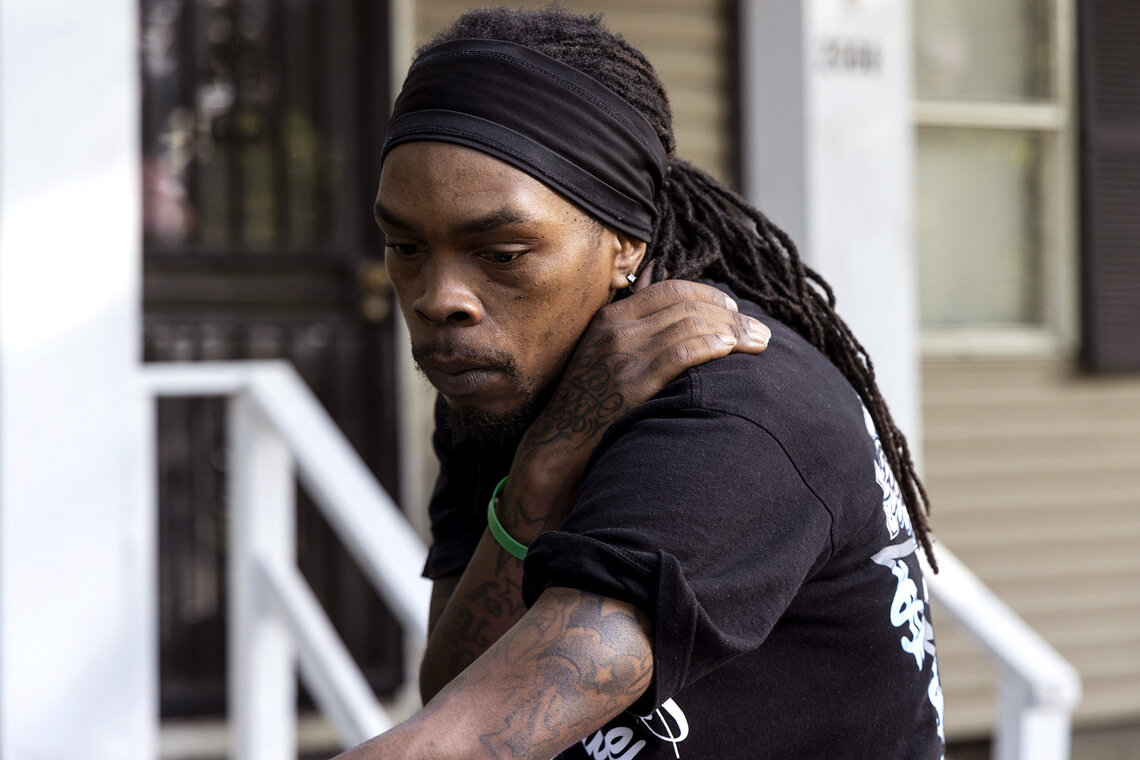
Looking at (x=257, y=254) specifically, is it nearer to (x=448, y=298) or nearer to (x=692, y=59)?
(x=692, y=59)

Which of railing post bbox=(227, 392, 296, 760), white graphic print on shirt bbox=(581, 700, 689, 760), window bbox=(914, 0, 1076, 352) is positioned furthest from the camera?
window bbox=(914, 0, 1076, 352)

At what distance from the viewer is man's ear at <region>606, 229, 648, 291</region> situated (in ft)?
5.06

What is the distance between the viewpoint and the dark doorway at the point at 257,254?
14.1 feet

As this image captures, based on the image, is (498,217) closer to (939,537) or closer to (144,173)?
(144,173)

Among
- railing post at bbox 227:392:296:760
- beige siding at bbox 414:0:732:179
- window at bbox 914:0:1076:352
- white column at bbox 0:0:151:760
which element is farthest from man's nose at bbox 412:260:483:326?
window at bbox 914:0:1076:352

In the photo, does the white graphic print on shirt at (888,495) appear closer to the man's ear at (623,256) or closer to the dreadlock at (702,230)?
the dreadlock at (702,230)

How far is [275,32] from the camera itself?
14.4 ft

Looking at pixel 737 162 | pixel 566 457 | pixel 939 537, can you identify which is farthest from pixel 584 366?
pixel 939 537

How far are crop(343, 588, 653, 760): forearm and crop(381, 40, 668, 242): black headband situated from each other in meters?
0.50

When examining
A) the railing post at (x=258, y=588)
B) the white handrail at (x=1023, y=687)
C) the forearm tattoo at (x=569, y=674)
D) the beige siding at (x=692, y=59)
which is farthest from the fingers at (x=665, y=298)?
the beige siding at (x=692, y=59)

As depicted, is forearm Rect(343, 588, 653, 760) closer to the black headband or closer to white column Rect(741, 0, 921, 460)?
the black headband

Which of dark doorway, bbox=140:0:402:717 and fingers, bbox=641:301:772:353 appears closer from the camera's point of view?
fingers, bbox=641:301:772:353

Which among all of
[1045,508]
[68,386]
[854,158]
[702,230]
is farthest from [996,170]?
[702,230]

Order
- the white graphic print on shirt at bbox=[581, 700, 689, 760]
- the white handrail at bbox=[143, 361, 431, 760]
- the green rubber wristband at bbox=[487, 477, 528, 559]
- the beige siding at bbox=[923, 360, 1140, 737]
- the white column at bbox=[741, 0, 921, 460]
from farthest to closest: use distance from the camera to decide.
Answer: the beige siding at bbox=[923, 360, 1140, 737] → the white column at bbox=[741, 0, 921, 460] → the white handrail at bbox=[143, 361, 431, 760] → the green rubber wristband at bbox=[487, 477, 528, 559] → the white graphic print on shirt at bbox=[581, 700, 689, 760]
